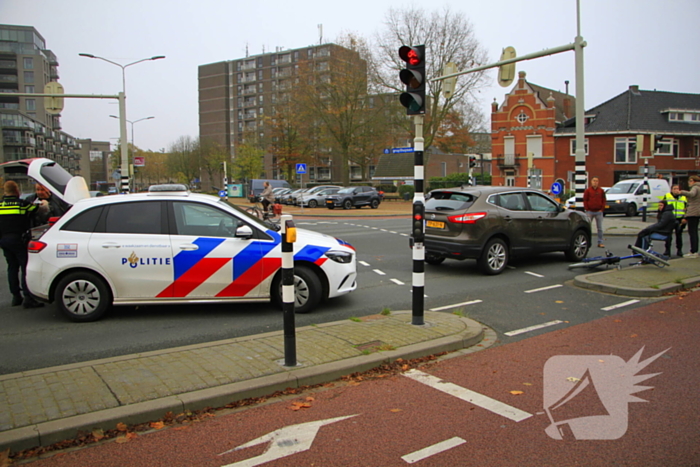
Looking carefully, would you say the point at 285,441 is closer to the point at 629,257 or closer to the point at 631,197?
the point at 629,257

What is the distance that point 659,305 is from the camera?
310 inches

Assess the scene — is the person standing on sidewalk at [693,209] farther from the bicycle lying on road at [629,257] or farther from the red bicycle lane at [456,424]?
the red bicycle lane at [456,424]

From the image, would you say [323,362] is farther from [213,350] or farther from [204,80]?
[204,80]

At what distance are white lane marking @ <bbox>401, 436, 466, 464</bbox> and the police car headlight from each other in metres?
3.92

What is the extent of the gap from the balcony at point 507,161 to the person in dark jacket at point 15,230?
52.8m

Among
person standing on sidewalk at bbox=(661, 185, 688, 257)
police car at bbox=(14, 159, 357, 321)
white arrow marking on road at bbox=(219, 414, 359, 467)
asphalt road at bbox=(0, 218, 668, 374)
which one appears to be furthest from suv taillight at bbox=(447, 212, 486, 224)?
white arrow marking on road at bbox=(219, 414, 359, 467)

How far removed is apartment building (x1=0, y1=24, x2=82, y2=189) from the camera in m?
77.7

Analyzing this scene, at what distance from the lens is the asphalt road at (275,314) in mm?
5941

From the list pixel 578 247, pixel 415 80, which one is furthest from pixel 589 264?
pixel 415 80

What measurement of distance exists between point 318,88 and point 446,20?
13.2 m

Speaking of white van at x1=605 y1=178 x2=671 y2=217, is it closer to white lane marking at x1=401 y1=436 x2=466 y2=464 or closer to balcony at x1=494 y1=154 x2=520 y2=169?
white lane marking at x1=401 y1=436 x2=466 y2=464

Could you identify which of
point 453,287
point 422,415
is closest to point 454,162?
point 453,287

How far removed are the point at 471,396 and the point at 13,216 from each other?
6691 mm

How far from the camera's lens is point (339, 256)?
745cm
